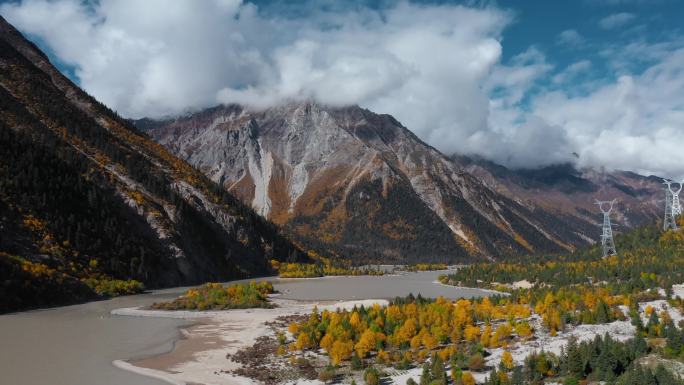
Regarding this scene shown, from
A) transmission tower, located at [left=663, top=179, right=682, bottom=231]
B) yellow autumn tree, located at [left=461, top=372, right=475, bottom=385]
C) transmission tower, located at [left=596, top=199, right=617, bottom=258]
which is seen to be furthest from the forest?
transmission tower, located at [left=663, top=179, right=682, bottom=231]

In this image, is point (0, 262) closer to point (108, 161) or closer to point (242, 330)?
point (242, 330)

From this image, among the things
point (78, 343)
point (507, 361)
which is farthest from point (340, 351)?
point (78, 343)

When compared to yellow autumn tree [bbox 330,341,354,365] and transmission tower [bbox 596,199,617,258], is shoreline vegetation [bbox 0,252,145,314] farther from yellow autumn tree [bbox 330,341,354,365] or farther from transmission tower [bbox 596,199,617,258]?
transmission tower [bbox 596,199,617,258]

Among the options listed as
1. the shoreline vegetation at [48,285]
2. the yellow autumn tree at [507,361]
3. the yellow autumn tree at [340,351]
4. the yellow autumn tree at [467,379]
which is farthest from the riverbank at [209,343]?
the yellow autumn tree at [507,361]

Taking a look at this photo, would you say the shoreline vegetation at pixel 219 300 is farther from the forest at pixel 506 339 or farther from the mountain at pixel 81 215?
the forest at pixel 506 339

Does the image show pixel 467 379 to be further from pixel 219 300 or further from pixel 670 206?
pixel 670 206

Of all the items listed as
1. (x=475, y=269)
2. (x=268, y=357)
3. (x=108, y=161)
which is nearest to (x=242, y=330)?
(x=268, y=357)
